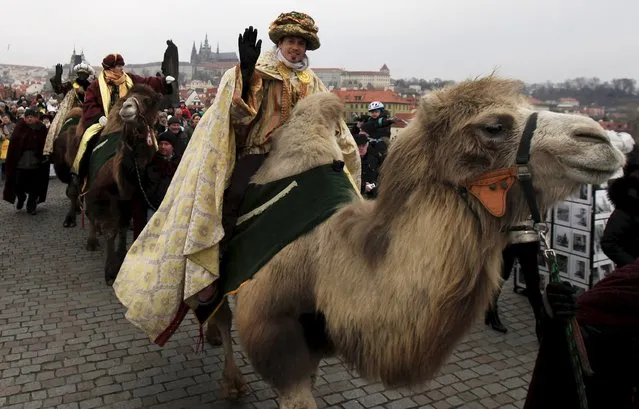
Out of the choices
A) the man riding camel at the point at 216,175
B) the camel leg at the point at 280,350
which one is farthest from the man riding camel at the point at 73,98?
the camel leg at the point at 280,350

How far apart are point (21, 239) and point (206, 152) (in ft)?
26.7

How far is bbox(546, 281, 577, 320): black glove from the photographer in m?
2.26

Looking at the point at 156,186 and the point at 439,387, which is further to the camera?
the point at 156,186

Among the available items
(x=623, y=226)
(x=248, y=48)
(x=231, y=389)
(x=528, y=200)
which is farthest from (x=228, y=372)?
(x=623, y=226)

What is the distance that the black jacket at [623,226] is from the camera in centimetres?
446

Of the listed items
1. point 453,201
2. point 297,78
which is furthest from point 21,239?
point 453,201

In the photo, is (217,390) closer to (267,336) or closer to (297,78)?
(267,336)

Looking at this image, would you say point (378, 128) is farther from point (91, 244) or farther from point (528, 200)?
point (528, 200)

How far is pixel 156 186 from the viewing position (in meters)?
7.12

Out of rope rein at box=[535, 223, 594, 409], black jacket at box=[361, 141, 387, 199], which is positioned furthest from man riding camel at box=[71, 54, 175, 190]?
rope rein at box=[535, 223, 594, 409]

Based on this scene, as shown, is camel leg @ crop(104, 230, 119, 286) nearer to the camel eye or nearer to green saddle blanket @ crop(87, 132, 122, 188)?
green saddle blanket @ crop(87, 132, 122, 188)

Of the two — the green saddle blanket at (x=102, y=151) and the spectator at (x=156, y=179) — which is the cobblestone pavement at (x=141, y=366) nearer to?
the spectator at (x=156, y=179)

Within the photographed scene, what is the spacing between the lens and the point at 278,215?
3.32 m

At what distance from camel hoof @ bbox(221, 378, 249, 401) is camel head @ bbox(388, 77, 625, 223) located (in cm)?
277
